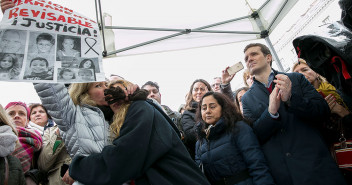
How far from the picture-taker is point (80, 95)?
1.61m

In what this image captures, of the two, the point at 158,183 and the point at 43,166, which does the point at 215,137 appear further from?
the point at 43,166

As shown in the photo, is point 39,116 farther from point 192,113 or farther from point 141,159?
point 141,159

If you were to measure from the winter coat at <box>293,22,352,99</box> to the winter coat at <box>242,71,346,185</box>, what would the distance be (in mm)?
338

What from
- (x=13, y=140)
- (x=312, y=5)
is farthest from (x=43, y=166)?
(x=312, y=5)

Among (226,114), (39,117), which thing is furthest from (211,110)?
(39,117)

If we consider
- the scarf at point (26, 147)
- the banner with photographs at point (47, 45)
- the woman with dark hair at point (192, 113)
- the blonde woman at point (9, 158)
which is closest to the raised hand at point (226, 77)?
the woman with dark hair at point (192, 113)

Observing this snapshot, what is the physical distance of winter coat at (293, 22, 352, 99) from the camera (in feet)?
3.92

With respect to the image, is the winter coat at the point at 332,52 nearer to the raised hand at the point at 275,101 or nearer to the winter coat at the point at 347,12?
the winter coat at the point at 347,12

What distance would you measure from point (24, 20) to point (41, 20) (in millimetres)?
93

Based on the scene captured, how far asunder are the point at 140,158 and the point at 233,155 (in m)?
0.90

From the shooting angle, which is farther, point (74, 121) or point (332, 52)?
point (74, 121)

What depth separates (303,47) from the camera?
139 cm

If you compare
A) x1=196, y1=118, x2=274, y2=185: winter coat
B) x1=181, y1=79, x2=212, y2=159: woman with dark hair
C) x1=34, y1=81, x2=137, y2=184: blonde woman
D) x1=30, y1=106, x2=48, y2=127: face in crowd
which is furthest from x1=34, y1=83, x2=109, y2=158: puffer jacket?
x1=30, y1=106, x2=48, y2=127: face in crowd

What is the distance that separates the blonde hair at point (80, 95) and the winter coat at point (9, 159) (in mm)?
514
